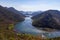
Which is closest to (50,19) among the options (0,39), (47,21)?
(47,21)

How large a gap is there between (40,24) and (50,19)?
24.0 ft

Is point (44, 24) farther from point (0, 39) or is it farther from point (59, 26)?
point (0, 39)

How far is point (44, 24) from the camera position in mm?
84062

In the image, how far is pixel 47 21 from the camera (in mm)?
86938

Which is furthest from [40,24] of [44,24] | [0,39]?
[0,39]

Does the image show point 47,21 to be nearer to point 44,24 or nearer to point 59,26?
point 44,24

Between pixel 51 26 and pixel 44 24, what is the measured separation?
6.32 meters

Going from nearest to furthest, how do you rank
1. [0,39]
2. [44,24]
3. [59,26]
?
1. [0,39]
2. [59,26]
3. [44,24]

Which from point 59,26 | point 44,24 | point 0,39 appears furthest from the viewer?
point 44,24

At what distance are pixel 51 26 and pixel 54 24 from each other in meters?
3.15

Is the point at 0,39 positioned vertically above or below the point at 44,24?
above

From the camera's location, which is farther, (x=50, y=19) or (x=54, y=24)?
(x=50, y=19)

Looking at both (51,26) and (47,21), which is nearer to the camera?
(51,26)

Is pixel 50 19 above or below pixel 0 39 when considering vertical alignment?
below
